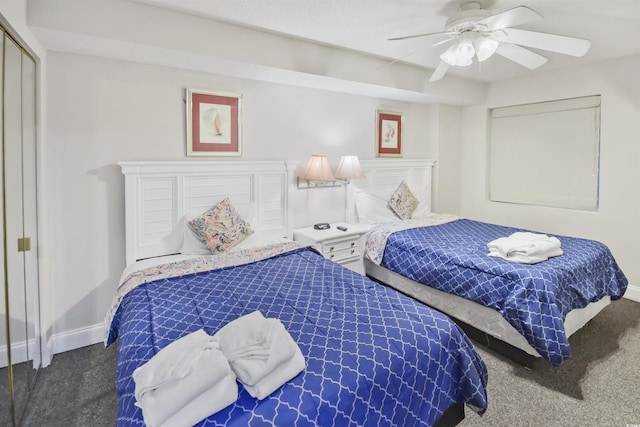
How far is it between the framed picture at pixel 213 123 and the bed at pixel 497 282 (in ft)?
5.62

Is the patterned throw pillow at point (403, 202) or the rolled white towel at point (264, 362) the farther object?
the patterned throw pillow at point (403, 202)

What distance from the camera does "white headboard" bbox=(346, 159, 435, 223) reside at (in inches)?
163

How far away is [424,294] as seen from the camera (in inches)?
123

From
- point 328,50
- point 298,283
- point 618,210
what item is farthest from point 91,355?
point 618,210

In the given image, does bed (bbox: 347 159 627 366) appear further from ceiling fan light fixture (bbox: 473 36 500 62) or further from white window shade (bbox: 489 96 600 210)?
ceiling fan light fixture (bbox: 473 36 500 62)

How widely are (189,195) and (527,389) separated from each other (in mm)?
2856

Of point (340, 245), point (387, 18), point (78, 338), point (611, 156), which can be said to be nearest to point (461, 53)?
point (387, 18)

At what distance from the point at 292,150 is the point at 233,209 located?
972mm

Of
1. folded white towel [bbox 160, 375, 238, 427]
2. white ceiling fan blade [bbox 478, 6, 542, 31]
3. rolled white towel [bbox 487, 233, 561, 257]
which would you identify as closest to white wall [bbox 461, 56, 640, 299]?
rolled white towel [bbox 487, 233, 561, 257]

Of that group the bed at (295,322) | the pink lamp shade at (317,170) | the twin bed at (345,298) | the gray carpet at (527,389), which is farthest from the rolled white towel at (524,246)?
the pink lamp shade at (317,170)

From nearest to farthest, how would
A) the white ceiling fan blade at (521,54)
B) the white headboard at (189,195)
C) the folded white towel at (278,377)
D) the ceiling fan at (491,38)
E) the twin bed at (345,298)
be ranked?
the folded white towel at (278,377) < the twin bed at (345,298) < the ceiling fan at (491,38) < the white ceiling fan blade at (521,54) < the white headboard at (189,195)

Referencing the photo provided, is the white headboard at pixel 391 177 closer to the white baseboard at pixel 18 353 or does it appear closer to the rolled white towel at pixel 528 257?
the rolled white towel at pixel 528 257

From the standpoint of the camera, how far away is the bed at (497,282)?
2.22 m

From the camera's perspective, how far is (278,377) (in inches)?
48.1
